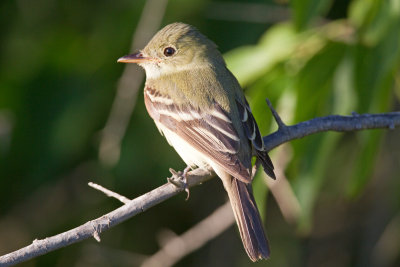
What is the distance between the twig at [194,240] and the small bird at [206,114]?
43.9 inches

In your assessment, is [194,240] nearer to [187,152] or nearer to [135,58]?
[187,152]

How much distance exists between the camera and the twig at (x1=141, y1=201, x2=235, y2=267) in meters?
5.28

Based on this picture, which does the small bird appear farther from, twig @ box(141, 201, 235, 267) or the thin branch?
twig @ box(141, 201, 235, 267)

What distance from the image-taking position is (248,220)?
12.5 feet

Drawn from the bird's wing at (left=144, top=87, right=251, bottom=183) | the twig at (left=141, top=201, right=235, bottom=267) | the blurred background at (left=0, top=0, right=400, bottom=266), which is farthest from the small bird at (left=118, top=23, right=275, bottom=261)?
the twig at (left=141, top=201, right=235, bottom=267)

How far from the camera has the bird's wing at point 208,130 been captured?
3.82 meters

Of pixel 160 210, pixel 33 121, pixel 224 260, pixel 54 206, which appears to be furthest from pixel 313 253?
pixel 33 121

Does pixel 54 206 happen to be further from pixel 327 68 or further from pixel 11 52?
pixel 327 68

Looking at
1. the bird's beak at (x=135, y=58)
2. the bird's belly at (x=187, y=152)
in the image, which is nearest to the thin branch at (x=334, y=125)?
the bird's belly at (x=187, y=152)

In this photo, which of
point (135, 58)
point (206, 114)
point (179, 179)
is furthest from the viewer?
point (135, 58)

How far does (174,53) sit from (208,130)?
3.32 feet

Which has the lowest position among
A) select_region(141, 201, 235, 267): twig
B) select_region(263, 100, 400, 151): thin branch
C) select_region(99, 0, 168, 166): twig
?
select_region(141, 201, 235, 267): twig

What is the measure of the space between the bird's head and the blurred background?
1.36 feet

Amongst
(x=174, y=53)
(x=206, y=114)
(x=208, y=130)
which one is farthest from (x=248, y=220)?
(x=174, y=53)
